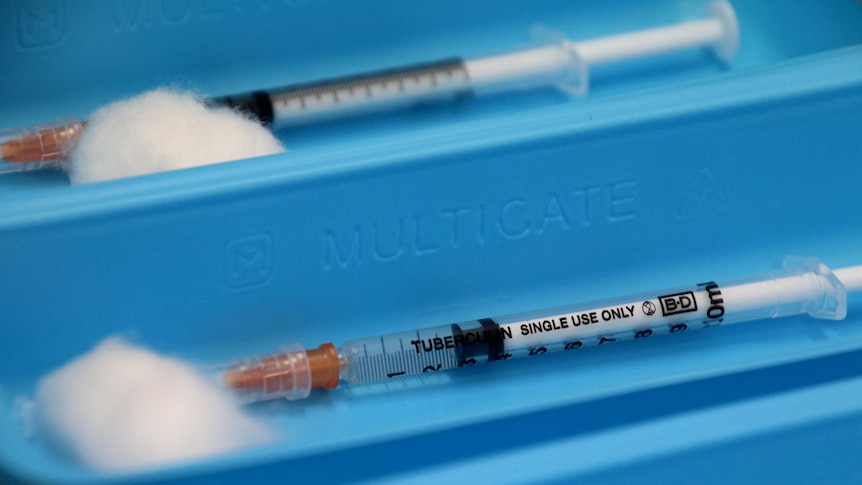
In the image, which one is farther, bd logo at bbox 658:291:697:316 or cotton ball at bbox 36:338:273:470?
bd logo at bbox 658:291:697:316

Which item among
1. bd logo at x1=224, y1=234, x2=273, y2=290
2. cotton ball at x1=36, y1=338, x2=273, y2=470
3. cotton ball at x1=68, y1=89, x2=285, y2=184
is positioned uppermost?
cotton ball at x1=68, y1=89, x2=285, y2=184

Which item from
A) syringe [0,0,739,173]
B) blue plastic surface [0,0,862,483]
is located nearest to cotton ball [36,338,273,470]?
blue plastic surface [0,0,862,483]

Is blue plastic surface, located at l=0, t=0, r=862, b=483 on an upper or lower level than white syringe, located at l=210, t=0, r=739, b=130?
lower

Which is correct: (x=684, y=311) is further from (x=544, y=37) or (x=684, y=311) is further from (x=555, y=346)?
(x=544, y=37)

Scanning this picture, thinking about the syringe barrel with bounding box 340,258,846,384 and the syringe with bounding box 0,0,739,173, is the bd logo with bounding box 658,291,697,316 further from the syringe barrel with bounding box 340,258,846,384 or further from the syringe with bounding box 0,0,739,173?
the syringe with bounding box 0,0,739,173

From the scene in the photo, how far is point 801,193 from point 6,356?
2.08ft

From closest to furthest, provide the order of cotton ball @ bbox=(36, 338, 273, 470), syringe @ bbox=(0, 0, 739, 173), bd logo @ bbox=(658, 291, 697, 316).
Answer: cotton ball @ bbox=(36, 338, 273, 470) < bd logo @ bbox=(658, 291, 697, 316) < syringe @ bbox=(0, 0, 739, 173)

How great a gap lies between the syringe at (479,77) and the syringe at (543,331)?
0.25m

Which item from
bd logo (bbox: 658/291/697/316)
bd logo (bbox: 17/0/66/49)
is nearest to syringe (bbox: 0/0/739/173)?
bd logo (bbox: 17/0/66/49)

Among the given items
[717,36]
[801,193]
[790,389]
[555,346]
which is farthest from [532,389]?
[717,36]

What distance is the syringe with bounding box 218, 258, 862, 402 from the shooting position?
2.35 feet

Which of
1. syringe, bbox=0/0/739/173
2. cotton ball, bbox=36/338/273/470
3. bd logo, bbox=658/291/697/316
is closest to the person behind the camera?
cotton ball, bbox=36/338/273/470

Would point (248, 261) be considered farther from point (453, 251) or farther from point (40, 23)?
point (40, 23)

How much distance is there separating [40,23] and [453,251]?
0.41m
